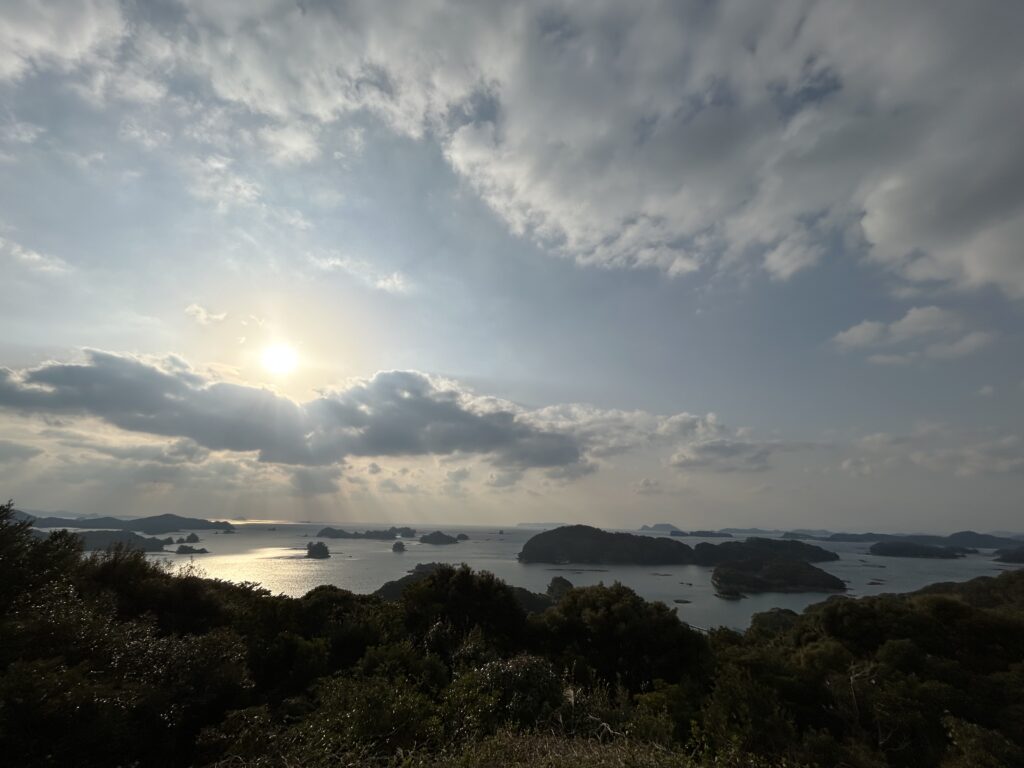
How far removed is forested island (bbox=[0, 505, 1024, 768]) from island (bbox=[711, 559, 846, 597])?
86.4m

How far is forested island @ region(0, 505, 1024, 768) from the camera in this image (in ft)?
27.5

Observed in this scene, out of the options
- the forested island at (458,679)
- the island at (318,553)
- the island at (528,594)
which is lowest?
the island at (318,553)

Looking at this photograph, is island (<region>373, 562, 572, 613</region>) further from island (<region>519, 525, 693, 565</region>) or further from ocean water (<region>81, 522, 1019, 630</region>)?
island (<region>519, 525, 693, 565</region>)

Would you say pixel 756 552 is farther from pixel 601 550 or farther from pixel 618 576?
pixel 618 576

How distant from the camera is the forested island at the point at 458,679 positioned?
838 centimetres

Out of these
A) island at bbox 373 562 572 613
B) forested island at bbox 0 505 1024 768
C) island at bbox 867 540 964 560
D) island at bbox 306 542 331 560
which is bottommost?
island at bbox 867 540 964 560

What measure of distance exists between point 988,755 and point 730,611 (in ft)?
250

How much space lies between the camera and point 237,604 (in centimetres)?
2041

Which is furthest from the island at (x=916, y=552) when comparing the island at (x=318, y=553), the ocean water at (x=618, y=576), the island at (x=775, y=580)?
the island at (x=318, y=553)

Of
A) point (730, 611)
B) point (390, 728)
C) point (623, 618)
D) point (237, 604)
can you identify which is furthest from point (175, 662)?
point (730, 611)

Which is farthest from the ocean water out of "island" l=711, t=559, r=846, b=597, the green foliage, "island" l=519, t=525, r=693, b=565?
the green foliage

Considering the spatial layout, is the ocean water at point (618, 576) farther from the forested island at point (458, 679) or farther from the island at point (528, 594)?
the forested island at point (458, 679)

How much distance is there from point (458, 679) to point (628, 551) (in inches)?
6096

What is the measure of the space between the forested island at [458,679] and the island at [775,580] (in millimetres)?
86404
